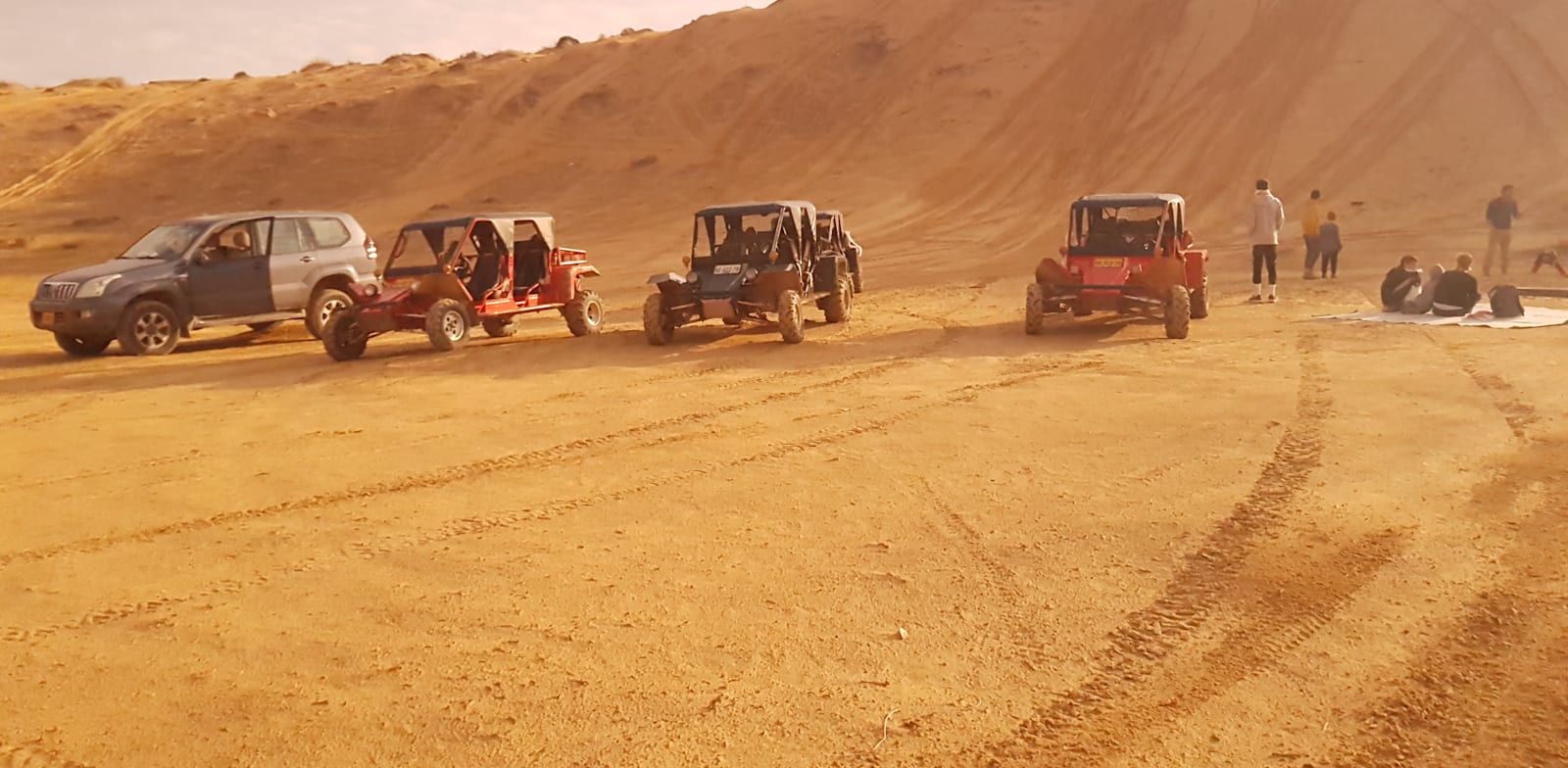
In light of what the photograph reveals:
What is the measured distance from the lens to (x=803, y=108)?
119 feet

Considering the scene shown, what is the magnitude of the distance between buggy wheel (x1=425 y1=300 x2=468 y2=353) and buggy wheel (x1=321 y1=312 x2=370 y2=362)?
68 centimetres

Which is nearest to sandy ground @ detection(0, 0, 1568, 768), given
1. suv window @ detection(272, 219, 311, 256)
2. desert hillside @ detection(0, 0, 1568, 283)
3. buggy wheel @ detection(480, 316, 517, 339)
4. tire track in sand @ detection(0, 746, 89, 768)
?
tire track in sand @ detection(0, 746, 89, 768)

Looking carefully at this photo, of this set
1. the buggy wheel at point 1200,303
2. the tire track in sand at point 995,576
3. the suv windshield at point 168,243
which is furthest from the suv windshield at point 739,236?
the tire track in sand at point 995,576

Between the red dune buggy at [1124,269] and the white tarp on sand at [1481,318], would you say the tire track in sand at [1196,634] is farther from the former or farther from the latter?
the white tarp on sand at [1481,318]

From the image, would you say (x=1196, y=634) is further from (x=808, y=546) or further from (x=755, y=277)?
(x=755, y=277)

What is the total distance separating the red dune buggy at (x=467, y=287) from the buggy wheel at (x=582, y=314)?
12mm

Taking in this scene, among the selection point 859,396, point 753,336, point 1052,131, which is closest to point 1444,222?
point 1052,131

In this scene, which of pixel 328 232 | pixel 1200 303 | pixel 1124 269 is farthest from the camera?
pixel 328 232

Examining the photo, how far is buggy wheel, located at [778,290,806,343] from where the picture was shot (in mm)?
12117

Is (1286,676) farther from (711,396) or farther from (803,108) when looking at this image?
(803,108)

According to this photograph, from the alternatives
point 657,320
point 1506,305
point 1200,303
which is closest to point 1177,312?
point 1200,303

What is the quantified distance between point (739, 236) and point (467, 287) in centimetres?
313

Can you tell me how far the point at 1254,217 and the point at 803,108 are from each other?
2224 cm

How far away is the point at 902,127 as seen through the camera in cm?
3447
